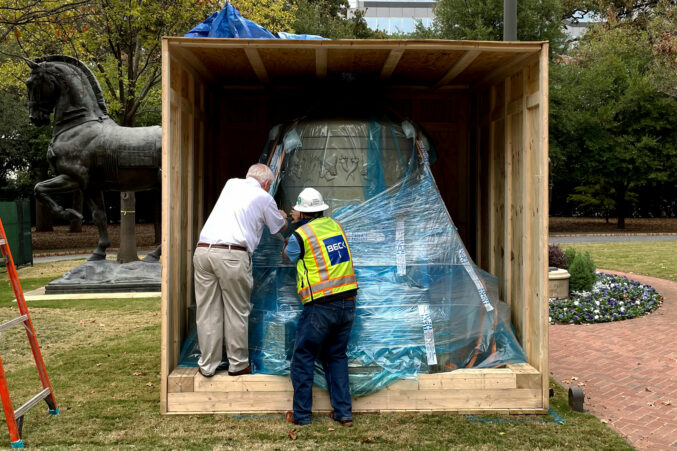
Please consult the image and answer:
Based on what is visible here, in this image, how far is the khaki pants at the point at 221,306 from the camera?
4860 mm

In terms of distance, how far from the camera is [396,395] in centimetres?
487

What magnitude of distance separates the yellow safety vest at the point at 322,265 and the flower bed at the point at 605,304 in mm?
5334

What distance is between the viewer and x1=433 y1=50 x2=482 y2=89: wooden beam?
5.22 m

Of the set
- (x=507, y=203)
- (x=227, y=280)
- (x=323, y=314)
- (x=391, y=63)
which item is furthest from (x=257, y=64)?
(x=507, y=203)

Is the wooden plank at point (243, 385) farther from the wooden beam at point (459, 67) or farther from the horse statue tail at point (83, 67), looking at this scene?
the horse statue tail at point (83, 67)

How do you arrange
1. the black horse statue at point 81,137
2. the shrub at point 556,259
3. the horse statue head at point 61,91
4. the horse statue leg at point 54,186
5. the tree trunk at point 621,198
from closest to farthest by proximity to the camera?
the shrub at point 556,259
the horse statue head at point 61,91
the black horse statue at point 81,137
the horse statue leg at point 54,186
the tree trunk at point 621,198

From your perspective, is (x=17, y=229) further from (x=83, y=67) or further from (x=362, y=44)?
(x=362, y=44)

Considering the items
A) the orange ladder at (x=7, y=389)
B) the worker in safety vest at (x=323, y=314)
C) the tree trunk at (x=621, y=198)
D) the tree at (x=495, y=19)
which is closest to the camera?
the orange ladder at (x=7, y=389)

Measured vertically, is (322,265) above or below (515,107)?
below

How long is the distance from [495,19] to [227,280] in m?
23.7

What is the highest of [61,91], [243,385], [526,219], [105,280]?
[61,91]

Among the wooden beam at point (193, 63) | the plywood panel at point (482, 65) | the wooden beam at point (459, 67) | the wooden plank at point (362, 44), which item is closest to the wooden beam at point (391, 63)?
the wooden plank at point (362, 44)

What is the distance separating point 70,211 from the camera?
38.3ft

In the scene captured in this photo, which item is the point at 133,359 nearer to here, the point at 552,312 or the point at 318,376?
the point at 318,376
